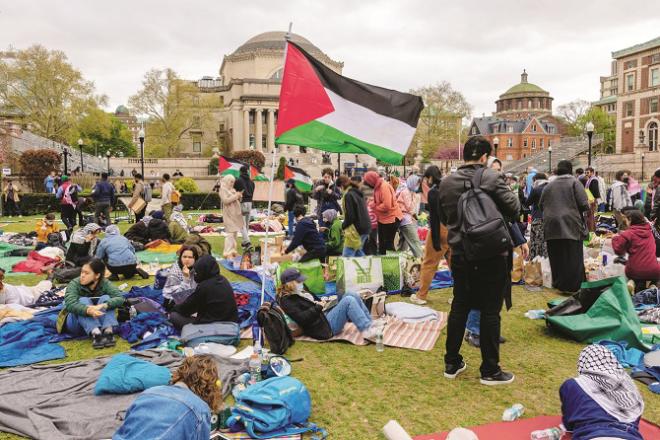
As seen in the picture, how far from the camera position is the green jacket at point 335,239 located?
8.92 metres

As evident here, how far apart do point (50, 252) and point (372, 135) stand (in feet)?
25.6

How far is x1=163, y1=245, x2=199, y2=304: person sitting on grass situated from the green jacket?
2.64 metres

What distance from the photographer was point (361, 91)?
581 cm

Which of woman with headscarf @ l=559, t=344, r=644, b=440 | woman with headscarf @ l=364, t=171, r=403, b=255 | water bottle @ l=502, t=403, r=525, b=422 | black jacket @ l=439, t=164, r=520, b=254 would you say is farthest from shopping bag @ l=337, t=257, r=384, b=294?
woman with headscarf @ l=559, t=344, r=644, b=440

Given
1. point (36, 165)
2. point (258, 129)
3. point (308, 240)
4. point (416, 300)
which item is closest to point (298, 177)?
point (308, 240)

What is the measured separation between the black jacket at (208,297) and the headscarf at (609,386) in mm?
3576

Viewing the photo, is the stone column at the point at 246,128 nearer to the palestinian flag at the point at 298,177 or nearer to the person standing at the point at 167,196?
the palestinian flag at the point at 298,177

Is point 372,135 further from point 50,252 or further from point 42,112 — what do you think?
point 42,112

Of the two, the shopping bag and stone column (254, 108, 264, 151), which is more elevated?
stone column (254, 108, 264, 151)

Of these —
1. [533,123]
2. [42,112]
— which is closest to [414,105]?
[42,112]

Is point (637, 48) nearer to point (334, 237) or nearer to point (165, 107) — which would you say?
point (165, 107)

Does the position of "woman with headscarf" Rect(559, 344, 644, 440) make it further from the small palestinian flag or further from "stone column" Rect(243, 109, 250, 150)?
"stone column" Rect(243, 109, 250, 150)

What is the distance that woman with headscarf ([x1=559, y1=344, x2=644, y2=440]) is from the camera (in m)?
3.01

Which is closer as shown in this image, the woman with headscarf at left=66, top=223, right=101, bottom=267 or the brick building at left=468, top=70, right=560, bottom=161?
the woman with headscarf at left=66, top=223, right=101, bottom=267
